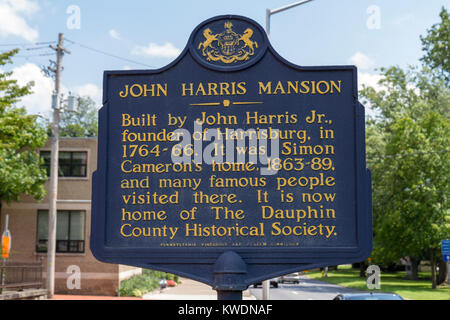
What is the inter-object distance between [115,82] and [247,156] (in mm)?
1655

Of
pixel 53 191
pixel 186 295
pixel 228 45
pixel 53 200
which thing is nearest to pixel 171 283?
pixel 186 295

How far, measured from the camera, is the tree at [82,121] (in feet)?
237

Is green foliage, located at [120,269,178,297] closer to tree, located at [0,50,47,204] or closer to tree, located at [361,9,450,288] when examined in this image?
tree, located at [0,50,47,204]

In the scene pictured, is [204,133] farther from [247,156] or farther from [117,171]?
[117,171]

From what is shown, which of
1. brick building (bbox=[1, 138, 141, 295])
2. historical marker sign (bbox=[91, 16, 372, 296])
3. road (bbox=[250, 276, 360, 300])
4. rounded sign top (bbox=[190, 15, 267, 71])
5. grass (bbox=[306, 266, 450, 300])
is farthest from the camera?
grass (bbox=[306, 266, 450, 300])

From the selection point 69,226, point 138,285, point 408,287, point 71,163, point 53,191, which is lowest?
point 408,287

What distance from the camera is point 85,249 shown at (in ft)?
91.4

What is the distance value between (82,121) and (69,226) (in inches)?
1996

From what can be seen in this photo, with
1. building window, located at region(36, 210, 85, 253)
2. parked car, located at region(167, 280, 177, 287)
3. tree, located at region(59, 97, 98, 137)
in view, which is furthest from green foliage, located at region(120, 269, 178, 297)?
tree, located at region(59, 97, 98, 137)

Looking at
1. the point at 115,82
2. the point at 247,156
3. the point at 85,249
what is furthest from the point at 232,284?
the point at 85,249

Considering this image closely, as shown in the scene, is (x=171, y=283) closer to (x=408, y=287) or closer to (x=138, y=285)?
(x=138, y=285)

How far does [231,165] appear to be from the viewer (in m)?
5.47

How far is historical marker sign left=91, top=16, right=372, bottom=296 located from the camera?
5.34 m

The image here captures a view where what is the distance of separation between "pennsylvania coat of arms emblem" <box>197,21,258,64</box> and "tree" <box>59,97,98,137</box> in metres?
68.6
